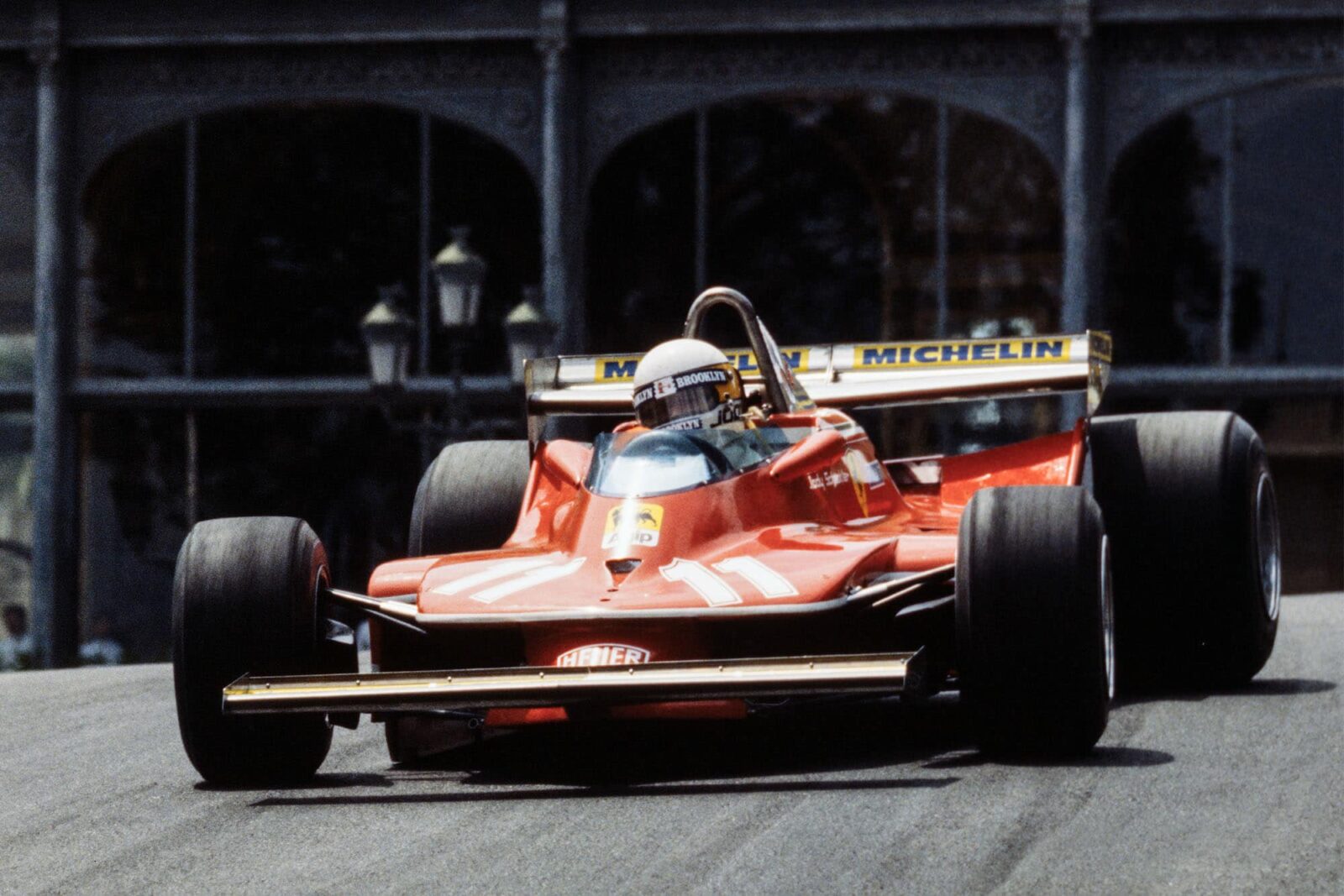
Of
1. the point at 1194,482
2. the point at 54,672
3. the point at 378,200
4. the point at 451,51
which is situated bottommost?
the point at 54,672

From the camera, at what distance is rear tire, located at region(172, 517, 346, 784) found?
675 centimetres

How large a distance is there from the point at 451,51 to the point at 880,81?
13.9 ft

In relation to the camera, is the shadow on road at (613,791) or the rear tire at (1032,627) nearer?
the shadow on road at (613,791)

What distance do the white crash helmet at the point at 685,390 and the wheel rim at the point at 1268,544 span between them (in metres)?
2.32

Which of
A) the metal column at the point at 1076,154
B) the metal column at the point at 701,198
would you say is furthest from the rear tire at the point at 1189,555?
the metal column at the point at 701,198

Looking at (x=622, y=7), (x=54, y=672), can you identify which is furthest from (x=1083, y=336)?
(x=622, y=7)

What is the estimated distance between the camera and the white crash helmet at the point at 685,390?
802 cm

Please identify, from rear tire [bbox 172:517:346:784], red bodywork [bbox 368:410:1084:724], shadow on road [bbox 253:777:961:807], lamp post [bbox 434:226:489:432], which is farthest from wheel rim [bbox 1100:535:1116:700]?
lamp post [bbox 434:226:489:432]

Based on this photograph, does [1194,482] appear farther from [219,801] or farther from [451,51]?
[451,51]

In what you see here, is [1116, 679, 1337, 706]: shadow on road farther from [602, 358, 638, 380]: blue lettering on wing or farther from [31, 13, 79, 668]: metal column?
[31, 13, 79, 668]: metal column

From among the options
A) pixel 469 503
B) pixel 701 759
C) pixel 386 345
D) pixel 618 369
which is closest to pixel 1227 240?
pixel 386 345

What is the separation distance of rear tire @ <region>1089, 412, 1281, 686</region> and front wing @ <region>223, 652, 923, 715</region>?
2.59 meters

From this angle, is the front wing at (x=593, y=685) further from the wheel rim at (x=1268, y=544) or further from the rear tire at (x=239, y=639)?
the wheel rim at (x=1268, y=544)

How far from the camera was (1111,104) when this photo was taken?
21.7 m
